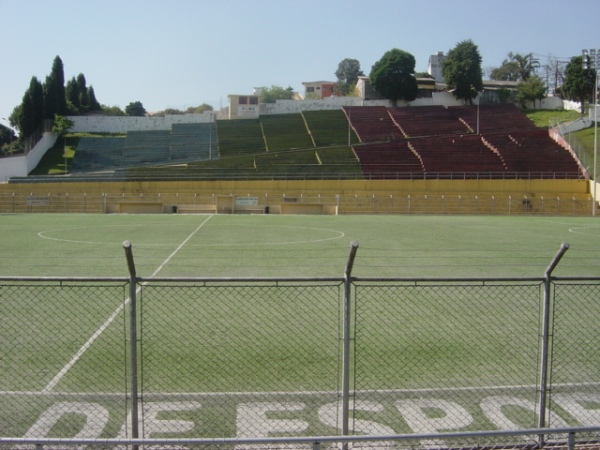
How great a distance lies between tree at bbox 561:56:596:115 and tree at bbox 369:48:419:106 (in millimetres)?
20119

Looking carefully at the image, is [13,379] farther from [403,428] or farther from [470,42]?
[470,42]

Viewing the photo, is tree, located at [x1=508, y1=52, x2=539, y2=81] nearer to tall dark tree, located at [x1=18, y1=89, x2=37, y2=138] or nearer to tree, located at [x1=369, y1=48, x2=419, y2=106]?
tree, located at [x1=369, y1=48, x2=419, y2=106]

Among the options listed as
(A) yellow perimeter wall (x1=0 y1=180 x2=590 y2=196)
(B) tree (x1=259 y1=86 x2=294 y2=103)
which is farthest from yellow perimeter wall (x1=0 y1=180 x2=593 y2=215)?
(B) tree (x1=259 y1=86 x2=294 y2=103)

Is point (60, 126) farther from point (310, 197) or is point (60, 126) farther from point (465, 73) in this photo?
point (465, 73)

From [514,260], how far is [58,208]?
124 feet

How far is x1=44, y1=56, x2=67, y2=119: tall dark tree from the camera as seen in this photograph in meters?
81.9

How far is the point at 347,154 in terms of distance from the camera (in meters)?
66.6

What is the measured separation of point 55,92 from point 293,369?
84.8m

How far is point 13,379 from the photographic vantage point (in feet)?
24.9

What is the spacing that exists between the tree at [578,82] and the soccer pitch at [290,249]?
58676 millimetres

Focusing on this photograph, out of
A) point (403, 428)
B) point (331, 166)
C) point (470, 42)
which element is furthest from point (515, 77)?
point (403, 428)

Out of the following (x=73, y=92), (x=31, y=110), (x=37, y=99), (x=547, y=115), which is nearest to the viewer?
(x=31, y=110)

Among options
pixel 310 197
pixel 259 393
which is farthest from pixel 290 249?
pixel 310 197

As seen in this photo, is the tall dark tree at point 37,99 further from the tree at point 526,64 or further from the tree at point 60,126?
the tree at point 526,64
